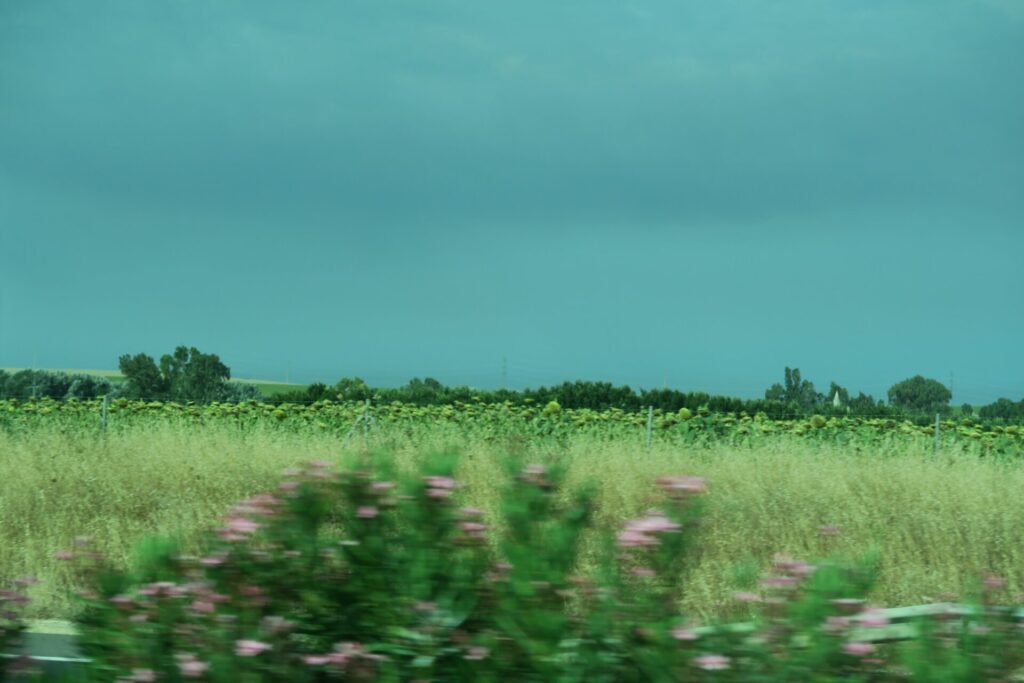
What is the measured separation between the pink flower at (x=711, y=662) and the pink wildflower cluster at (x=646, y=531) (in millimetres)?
354

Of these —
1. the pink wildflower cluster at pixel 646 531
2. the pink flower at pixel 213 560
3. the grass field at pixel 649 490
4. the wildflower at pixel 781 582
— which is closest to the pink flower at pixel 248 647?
the pink flower at pixel 213 560

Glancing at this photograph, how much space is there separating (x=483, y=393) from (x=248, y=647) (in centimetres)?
1758

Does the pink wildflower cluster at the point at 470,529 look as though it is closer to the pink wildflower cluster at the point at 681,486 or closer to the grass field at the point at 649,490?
the pink wildflower cluster at the point at 681,486

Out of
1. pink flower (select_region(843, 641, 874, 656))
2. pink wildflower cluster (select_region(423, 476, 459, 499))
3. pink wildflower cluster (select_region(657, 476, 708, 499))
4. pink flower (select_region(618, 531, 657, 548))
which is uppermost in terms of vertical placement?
pink wildflower cluster (select_region(657, 476, 708, 499))

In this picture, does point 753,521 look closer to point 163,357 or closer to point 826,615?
point 826,615

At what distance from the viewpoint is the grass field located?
8570mm

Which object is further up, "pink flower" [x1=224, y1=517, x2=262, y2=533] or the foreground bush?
"pink flower" [x1=224, y1=517, x2=262, y2=533]

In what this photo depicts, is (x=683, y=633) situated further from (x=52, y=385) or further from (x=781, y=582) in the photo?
(x=52, y=385)

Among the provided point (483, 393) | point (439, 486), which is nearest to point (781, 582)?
point (439, 486)

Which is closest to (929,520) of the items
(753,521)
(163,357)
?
(753,521)

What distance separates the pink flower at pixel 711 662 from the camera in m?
2.90

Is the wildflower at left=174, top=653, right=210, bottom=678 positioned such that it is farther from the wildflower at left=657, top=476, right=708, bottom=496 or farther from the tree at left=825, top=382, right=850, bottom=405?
the tree at left=825, top=382, right=850, bottom=405

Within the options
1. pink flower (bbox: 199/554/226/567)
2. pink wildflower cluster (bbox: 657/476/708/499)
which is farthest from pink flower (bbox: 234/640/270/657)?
pink wildflower cluster (bbox: 657/476/708/499)

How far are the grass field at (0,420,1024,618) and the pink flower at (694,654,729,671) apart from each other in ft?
13.4
